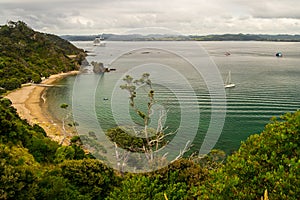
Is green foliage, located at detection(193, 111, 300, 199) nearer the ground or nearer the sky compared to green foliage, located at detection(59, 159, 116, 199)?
nearer the sky

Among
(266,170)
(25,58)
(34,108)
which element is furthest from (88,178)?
(25,58)

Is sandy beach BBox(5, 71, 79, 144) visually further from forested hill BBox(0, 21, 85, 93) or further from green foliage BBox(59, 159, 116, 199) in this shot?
green foliage BBox(59, 159, 116, 199)

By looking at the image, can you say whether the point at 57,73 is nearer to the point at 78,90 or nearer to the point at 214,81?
the point at 78,90

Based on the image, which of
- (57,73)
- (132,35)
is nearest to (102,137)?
(132,35)

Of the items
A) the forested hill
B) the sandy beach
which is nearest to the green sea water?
the sandy beach

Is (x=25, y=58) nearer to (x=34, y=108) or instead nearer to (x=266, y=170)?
(x=34, y=108)

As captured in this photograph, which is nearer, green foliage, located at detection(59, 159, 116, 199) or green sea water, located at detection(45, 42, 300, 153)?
green foliage, located at detection(59, 159, 116, 199)
